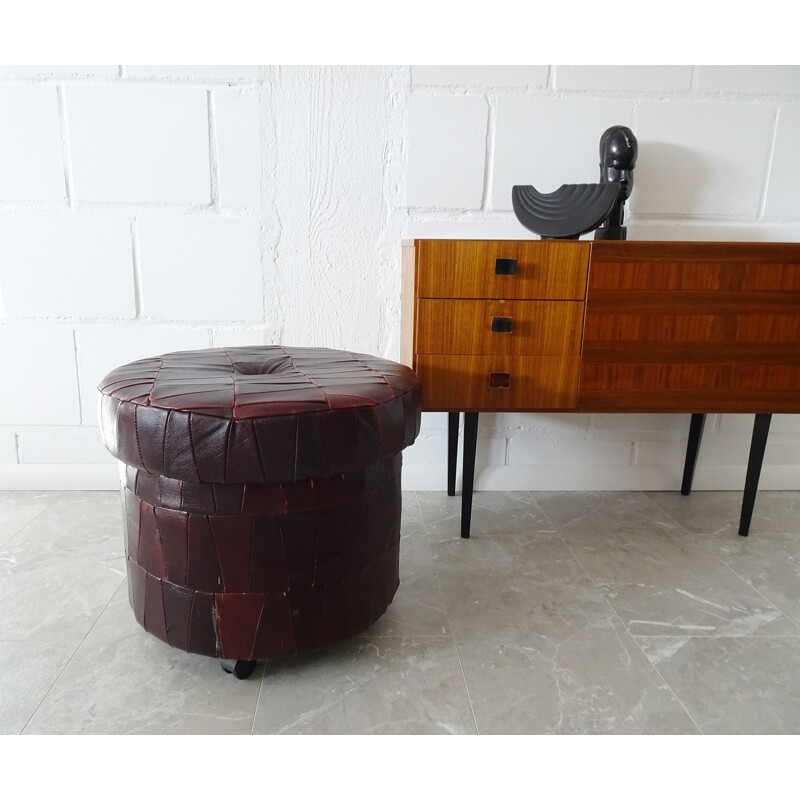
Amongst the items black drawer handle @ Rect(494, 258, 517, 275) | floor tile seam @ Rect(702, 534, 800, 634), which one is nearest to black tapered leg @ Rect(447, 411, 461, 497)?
black drawer handle @ Rect(494, 258, 517, 275)

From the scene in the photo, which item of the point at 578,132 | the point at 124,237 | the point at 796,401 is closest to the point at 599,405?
the point at 796,401

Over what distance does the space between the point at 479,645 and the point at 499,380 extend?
0.65 meters

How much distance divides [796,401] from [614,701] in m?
1.02

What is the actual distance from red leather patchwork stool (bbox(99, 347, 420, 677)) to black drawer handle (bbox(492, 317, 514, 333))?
444 millimetres

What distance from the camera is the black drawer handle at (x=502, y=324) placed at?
1.54 meters

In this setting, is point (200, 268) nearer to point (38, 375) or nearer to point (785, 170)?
point (38, 375)

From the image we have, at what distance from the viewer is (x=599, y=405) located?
1610mm

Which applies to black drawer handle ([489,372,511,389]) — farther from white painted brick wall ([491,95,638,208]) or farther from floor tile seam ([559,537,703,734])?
white painted brick wall ([491,95,638,208])

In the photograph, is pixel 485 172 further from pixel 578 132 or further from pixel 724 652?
pixel 724 652

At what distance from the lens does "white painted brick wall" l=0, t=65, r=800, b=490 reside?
182 centimetres

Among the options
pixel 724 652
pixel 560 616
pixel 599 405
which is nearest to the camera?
pixel 724 652

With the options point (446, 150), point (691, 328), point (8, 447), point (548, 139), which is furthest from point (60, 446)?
point (691, 328)

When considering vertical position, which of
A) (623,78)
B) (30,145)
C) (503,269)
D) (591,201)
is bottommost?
(503,269)

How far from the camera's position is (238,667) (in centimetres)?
114
